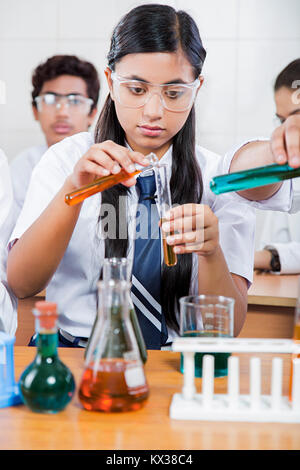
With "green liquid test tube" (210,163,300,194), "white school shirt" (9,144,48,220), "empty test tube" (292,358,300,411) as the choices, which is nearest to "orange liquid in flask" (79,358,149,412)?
"empty test tube" (292,358,300,411)

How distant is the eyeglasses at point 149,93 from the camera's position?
4.84ft

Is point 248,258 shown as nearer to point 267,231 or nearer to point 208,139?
point 267,231

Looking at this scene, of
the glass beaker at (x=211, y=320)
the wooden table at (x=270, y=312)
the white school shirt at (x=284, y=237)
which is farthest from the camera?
the white school shirt at (x=284, y=237)

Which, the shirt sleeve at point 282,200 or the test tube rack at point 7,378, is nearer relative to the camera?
the test tube rack at point 7,378

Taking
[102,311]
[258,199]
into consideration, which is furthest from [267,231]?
[102,311]

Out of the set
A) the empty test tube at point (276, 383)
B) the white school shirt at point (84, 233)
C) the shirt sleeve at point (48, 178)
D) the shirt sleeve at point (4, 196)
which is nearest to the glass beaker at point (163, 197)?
the empty test tube at point (276, 383)

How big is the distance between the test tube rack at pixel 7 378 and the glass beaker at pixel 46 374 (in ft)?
0.18

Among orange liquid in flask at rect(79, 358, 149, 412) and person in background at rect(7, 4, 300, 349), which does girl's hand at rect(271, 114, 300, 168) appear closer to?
person in background at rect(7, 4, 300, 349)

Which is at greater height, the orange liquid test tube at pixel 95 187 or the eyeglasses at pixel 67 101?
the eyeglasses at pixel 67 101

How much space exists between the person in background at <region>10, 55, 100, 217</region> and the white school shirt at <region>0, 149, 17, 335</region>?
1.95 metres

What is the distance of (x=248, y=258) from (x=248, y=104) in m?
2.39

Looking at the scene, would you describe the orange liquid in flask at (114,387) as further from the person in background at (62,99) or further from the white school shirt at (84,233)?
the person in background at (62,99)

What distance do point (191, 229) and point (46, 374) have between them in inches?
18.6

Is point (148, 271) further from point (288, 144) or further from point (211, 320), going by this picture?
point (288, 144)
